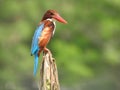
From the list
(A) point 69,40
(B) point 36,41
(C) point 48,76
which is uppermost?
(A) point 69,40

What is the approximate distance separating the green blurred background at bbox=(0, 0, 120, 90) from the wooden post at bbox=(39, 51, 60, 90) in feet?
33.6

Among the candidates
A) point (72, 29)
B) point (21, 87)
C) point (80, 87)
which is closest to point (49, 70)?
point (80, 87)

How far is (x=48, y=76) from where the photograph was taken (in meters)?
3.92

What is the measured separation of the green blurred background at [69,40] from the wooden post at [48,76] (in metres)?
10.2

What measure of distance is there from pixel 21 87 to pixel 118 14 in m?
3.52

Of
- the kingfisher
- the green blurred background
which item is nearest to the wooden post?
the kingfisher

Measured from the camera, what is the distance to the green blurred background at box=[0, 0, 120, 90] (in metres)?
15.2

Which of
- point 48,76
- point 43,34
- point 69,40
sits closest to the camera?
point 48,76

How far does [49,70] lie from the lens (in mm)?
3949

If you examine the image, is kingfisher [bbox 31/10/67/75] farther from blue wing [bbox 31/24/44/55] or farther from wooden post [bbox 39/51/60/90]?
wooden post [bbox 39/51/60/90]

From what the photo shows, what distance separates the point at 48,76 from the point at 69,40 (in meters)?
12.9

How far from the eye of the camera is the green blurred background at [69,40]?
1520cm

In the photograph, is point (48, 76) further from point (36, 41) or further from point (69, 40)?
point (69, 40)

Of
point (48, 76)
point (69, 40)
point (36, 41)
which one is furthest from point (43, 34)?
point (69, 40)
